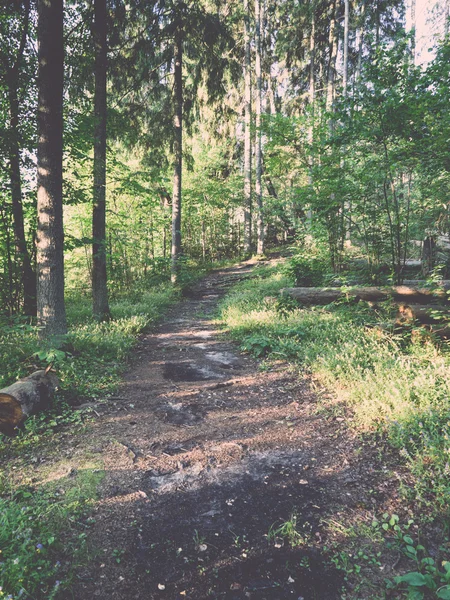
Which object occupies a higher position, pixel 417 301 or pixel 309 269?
pixel 309 269

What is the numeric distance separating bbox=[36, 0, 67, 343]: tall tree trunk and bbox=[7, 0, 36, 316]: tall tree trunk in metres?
2.14

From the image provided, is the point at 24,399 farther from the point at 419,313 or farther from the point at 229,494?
the point at 419,313

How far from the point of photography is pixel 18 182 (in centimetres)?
838

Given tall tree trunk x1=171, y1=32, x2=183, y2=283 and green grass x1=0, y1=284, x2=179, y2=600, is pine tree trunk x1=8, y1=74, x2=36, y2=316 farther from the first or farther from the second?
tall tree trunk x1=171, y1=32, x2=183, y2=283

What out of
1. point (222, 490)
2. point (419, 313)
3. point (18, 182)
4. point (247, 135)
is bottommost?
point (222, 490)

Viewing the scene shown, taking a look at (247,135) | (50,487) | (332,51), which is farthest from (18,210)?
(332,51)

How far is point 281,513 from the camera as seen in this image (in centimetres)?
279

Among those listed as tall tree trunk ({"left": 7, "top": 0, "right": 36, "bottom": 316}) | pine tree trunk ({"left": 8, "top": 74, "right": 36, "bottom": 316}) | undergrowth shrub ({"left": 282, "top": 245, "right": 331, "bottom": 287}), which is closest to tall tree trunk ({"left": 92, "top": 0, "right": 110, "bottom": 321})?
tall tree trunk ({"left": 7, "top": 0, "right": 36, "bottom": 316})

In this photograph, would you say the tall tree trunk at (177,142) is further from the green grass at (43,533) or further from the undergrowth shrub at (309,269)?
the green grass at (43,533)

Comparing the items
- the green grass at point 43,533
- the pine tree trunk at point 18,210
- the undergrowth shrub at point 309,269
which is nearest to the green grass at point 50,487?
the green grass at point 43,533

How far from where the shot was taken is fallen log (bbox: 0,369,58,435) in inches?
156

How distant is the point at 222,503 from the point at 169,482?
2.03ft

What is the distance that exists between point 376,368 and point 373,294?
348cm

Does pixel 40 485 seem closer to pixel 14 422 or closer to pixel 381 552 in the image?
pixel 14 422
